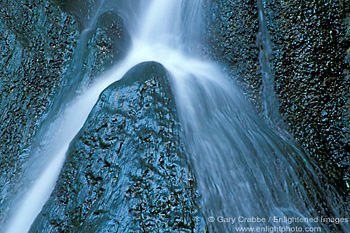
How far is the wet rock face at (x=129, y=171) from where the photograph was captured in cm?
159

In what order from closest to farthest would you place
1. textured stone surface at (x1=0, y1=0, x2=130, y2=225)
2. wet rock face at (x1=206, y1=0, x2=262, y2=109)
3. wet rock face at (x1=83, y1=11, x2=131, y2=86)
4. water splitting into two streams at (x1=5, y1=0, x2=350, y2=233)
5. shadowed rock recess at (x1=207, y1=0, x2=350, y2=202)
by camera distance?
water splitting into two streams at (x1=5, y1=0, x2=350, y2=233), shadowed rock recess at (x1=207, y1=0, x2=350, y2=202), textured stone surface at (x1=0, y1=0, x2=130, y2=225), wet rock face at (x1=206, y1=0, x2=262, y2=109), wet rock face at (x1=83, y1=11, x2=131, y2=86)

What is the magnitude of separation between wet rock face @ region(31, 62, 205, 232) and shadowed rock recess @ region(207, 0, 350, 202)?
1.33 metres

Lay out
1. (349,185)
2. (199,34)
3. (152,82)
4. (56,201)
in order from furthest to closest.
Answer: (199,34)
(349,185)
(152,82)
(56,201)

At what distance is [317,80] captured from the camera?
8.29 feet

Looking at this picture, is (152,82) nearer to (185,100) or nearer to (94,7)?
(185,100)

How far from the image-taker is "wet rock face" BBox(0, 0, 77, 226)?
2863mm

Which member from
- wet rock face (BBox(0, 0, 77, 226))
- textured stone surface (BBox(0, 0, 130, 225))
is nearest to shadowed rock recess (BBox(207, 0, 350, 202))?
textured stone surface (BBox(0, 0, 130, 225))

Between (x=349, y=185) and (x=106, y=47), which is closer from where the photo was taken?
(x=349, y=185)

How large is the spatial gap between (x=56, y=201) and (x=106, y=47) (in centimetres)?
213

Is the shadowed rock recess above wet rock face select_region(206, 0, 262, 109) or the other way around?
the other way around

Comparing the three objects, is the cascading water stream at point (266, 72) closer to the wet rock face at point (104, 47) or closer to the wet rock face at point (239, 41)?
the wet rock face at point (239, 41)

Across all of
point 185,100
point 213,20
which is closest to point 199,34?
point 213,20

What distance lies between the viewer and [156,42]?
14.0ft

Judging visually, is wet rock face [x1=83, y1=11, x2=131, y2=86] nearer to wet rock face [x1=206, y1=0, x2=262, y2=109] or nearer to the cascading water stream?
wet rock face [x1=206, y1=0, x2=262, y2=109]
